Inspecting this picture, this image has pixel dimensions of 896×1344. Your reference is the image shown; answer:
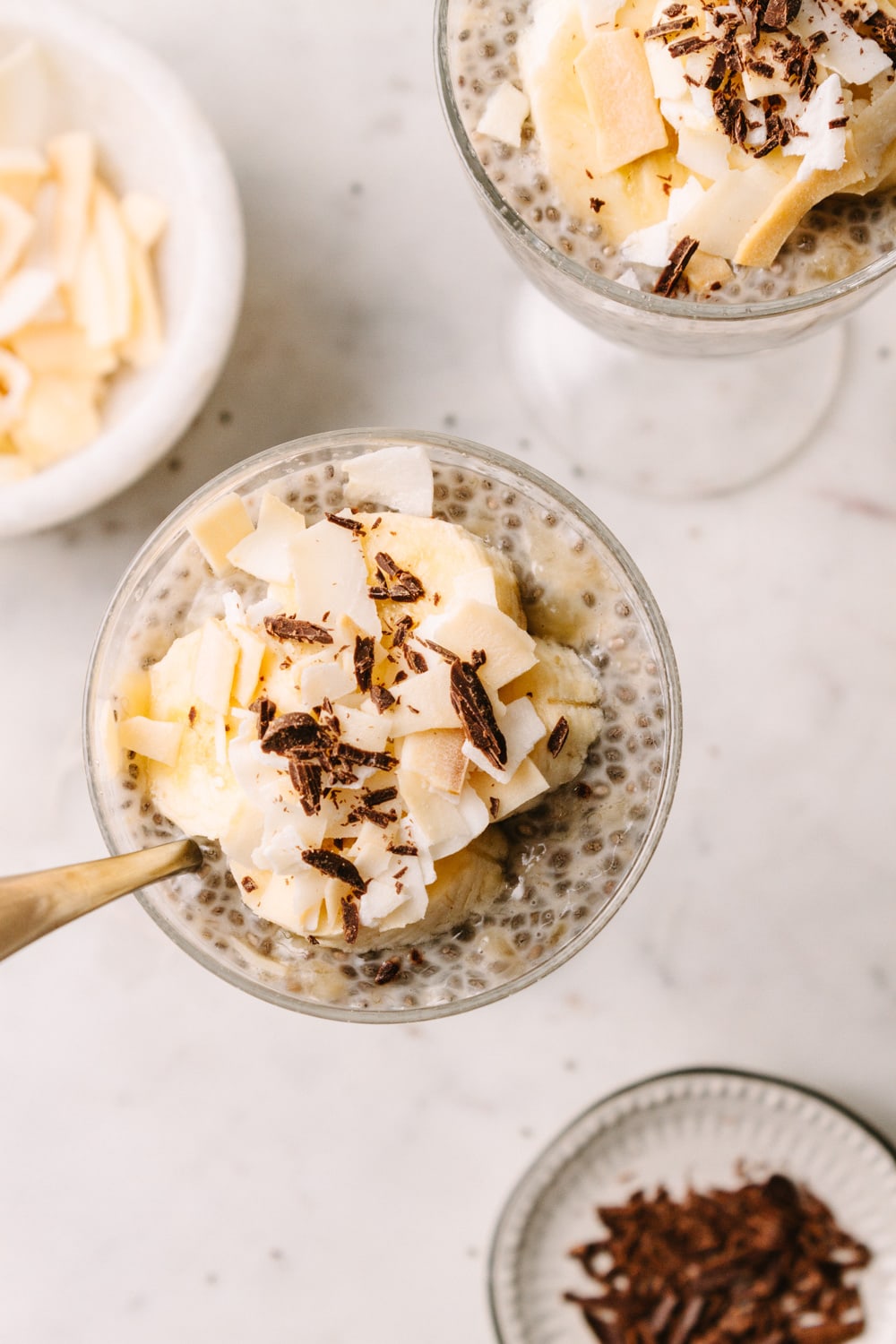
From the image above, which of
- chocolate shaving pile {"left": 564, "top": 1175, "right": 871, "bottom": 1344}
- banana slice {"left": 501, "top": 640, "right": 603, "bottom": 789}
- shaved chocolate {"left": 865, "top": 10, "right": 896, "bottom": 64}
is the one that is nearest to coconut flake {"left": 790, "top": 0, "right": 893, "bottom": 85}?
shaved chocolate {"left": 865, "top": 10, "right": 896, "bottom": 64}

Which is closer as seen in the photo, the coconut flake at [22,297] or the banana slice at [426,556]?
the banana slice at [426,556]

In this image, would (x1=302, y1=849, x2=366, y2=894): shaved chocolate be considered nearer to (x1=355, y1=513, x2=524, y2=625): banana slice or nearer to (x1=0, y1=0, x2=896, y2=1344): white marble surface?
(x1=355, y1=513, x2=524, y2=625): banana slice

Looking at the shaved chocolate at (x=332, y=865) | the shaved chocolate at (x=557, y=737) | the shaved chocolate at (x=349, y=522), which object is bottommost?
the shaved chocolate at (x=332, y=865)

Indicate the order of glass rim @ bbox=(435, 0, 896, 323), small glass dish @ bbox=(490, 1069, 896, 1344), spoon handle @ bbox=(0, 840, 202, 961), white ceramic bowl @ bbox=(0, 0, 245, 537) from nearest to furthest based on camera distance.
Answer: spoon handle @ bbox=(0, 840, 202, 961) < glass rim @ bbox=(435, 0, 896, 323) < white ceramic bowl @ bbox=(0, 0, 245, 537) < small glass dish @ bbox=(490, 1069, 896, 1344)

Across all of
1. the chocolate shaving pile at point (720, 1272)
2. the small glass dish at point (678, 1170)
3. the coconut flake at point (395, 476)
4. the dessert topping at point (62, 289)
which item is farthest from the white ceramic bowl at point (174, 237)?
the chocolate shaving pile at point (720, 1272)

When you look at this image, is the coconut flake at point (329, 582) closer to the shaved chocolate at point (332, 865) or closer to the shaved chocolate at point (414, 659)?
the shaved chocolate at point (414, 659)

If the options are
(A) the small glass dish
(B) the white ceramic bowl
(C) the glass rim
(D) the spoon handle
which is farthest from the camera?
(A) the small glass dish

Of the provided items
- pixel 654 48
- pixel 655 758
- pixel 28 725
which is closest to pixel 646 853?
pixel 655 758
